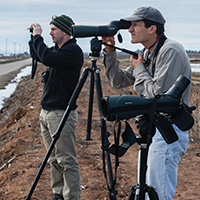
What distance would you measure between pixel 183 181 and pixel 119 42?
2979mm

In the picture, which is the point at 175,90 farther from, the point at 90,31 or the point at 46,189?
the point at 46,189

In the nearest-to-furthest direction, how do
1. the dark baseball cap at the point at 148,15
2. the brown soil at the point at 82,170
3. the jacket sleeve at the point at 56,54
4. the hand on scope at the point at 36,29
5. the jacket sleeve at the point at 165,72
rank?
1. the jacket sleeve at the point at 165,72
2. the dark baseball cap at the point at 148,15
3. the jacket sleeve at the point at 56,54
4. the hand on scope at the point at 36,29
5. the brown soil at the point at 82,170

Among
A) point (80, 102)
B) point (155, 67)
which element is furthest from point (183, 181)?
point (80, 102)

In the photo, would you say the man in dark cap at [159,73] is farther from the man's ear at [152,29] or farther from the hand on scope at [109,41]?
the hand on scope at [109,41]

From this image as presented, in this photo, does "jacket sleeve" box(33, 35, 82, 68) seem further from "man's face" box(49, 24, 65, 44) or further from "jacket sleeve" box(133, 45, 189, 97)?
"jacket sleeve" box(133, 45, 189, 97)

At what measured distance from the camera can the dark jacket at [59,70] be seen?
2.91 metres

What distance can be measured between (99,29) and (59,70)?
96cm

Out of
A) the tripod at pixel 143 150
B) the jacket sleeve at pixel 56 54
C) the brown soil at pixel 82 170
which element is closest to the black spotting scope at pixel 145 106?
the tripod at pixel 143 150

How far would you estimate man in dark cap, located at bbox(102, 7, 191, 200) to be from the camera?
199cm

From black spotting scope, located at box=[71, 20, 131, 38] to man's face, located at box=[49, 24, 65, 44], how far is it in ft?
3.06

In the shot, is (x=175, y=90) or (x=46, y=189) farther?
(x=46, y=189)

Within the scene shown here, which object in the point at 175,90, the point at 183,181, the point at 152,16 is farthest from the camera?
the point at 183,181

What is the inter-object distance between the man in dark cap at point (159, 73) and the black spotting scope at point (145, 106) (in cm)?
29

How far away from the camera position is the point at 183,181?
450 centimetres
